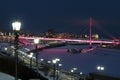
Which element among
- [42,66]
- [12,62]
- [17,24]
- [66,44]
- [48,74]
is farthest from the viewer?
[66,44]

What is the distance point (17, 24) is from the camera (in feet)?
35.9

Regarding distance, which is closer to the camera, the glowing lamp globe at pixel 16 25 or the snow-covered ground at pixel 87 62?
the glowing lamp globe at pixel 16 25

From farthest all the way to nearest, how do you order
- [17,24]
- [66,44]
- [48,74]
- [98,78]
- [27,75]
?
[66,44], [98,78], [48,74], [27,75], [17,24]

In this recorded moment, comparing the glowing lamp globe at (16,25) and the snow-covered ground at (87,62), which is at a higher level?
the glowing lamp globe at (16,25)

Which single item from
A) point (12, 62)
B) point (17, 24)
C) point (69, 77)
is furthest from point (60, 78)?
point (17, 24)

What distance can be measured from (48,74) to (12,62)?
81.3 inches

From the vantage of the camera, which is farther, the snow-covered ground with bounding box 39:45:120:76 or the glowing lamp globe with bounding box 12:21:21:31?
the snow-covered ground with bounding box 39:45:120:76

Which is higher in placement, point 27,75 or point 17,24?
point 17,24

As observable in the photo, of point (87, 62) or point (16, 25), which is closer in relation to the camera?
point (16, 25)

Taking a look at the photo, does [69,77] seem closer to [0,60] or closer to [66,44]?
[0,60]

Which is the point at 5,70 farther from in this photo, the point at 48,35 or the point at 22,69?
the point at 48,35

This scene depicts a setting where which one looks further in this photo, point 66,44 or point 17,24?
point 66,44

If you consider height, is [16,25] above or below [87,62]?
above

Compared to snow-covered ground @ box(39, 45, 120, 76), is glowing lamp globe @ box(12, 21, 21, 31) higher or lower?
higher
